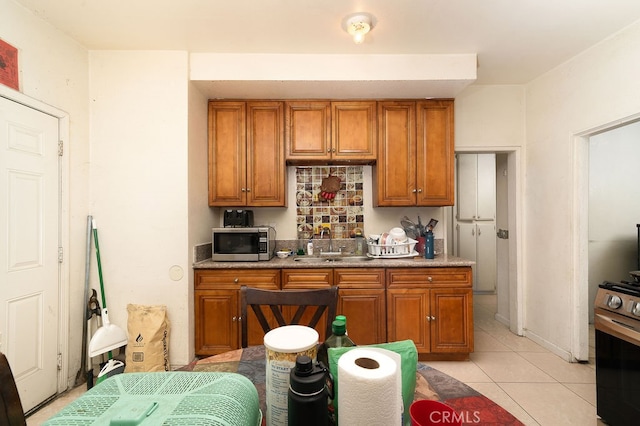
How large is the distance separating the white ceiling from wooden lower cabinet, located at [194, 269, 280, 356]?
194 cm

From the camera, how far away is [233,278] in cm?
262

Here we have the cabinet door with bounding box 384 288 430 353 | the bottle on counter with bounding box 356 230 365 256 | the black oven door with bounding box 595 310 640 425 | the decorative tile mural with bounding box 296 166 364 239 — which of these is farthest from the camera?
the decorative tile mural with bounding box 296 166 364 239

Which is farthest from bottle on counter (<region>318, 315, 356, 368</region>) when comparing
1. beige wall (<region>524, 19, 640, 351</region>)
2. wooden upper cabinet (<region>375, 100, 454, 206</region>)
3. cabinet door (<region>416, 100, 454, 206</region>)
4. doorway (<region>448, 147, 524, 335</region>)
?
doorway (<region>448, 147, 524, 335</region>)

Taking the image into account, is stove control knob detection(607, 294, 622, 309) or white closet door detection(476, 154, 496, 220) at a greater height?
white closet door detection(476, 154, 496, 220)

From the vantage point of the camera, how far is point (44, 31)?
2.10 meters

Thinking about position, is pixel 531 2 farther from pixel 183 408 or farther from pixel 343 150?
pixel 183 408

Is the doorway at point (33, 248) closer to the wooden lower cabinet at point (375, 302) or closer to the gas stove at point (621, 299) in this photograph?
the wooden lower cabinet at point (375, 302)

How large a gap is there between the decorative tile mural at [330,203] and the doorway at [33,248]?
204 cm

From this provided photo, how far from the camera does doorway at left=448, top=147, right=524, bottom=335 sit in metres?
3.20

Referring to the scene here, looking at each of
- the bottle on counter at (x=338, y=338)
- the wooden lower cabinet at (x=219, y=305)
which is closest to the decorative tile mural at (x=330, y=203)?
the wooden lower cabinet at (x=219, y=305)

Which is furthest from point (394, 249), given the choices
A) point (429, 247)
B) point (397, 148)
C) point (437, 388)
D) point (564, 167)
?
point (437, 388)

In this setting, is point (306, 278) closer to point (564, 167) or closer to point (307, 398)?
point (307, 398)

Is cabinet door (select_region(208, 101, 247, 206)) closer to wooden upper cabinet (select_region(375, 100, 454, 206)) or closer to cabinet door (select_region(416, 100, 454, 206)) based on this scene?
wooden upper cabinet (select_region(375, 100, 454, 206))

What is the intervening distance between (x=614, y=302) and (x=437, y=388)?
1.69m
